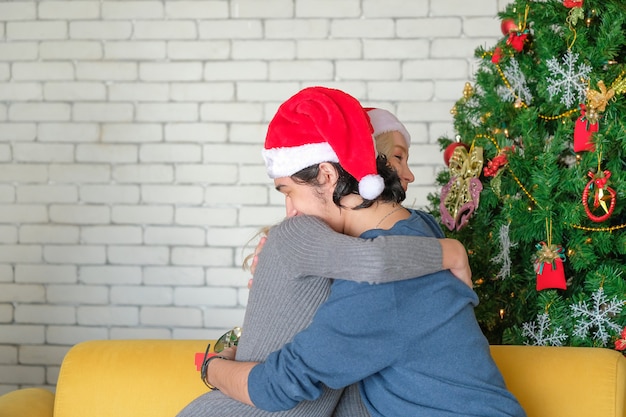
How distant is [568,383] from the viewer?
6.66ft

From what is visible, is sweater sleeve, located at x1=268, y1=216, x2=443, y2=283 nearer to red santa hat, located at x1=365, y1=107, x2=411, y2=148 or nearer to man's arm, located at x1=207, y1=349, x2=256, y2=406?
man's arm, located at x1=207, y1=349, x2=256, y2=406

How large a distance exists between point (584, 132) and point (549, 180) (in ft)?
0.59

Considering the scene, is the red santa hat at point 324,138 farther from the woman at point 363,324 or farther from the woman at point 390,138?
the woman at point 390,138

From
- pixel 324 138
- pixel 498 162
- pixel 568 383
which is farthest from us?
pixel 498 162

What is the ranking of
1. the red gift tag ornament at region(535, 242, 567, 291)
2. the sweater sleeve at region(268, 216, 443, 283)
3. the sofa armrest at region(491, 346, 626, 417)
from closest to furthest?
1. the sweater sleeve at region(268, 216, 443, 283)
2. the sofa armrest at region(491, 346, 626, 417)
3. the red gift tag ornament at region(535, 242, 567, 291)

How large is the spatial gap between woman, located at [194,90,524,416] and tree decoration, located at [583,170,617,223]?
0.93 metres

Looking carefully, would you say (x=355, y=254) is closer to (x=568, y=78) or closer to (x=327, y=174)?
(x=327, y=174)

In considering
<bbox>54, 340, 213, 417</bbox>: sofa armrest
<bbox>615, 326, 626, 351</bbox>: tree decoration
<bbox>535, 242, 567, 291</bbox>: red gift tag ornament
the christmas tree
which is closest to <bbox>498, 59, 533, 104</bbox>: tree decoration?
the christmas tree

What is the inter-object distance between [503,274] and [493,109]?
56 centimetres

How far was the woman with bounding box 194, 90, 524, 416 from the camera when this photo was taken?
1.46 m

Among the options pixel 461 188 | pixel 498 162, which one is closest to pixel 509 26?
pixel 498 162

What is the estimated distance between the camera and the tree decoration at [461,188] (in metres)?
2.66

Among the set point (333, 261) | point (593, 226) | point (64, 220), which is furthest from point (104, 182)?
point (333, 261)

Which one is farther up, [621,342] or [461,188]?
[461,188]
